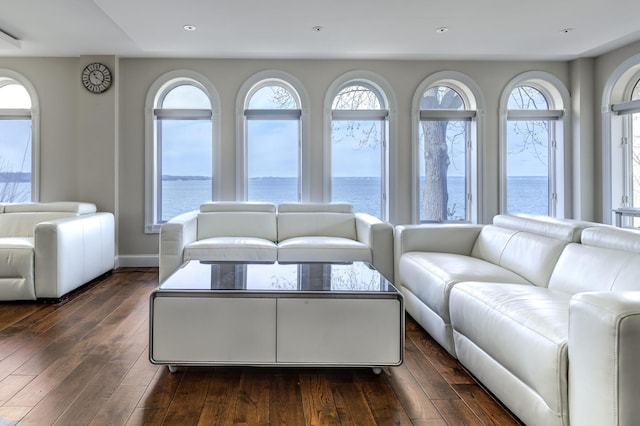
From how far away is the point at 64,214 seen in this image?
13.9ft

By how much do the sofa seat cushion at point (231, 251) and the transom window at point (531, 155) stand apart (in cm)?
319

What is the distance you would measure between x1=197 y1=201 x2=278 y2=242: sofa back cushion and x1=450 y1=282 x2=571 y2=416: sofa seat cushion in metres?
2.38

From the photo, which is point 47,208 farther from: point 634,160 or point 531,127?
point 634,160

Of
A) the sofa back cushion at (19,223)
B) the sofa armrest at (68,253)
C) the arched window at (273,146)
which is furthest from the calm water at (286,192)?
the sofa back cushion at (19,223)

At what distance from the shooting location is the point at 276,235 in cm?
423

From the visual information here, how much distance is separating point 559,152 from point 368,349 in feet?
14.1


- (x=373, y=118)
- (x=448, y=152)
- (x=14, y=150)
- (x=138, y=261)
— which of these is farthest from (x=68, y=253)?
(x=448, y=152)

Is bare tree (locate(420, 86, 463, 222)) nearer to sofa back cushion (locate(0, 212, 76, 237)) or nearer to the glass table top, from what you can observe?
the glass table top

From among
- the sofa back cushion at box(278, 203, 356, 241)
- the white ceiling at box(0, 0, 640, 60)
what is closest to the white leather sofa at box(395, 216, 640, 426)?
the sofa back cushion at box(278, 203, 356, 241)

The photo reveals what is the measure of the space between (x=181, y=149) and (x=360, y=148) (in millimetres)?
2211

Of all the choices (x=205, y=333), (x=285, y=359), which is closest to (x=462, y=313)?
(x=285, y=359)

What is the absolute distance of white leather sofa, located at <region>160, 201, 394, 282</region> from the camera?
3518 mm

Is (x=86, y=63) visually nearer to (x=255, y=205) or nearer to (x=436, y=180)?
(x=255, y=205)

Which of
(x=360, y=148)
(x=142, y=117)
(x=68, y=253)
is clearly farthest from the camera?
(x=360, y=148)
